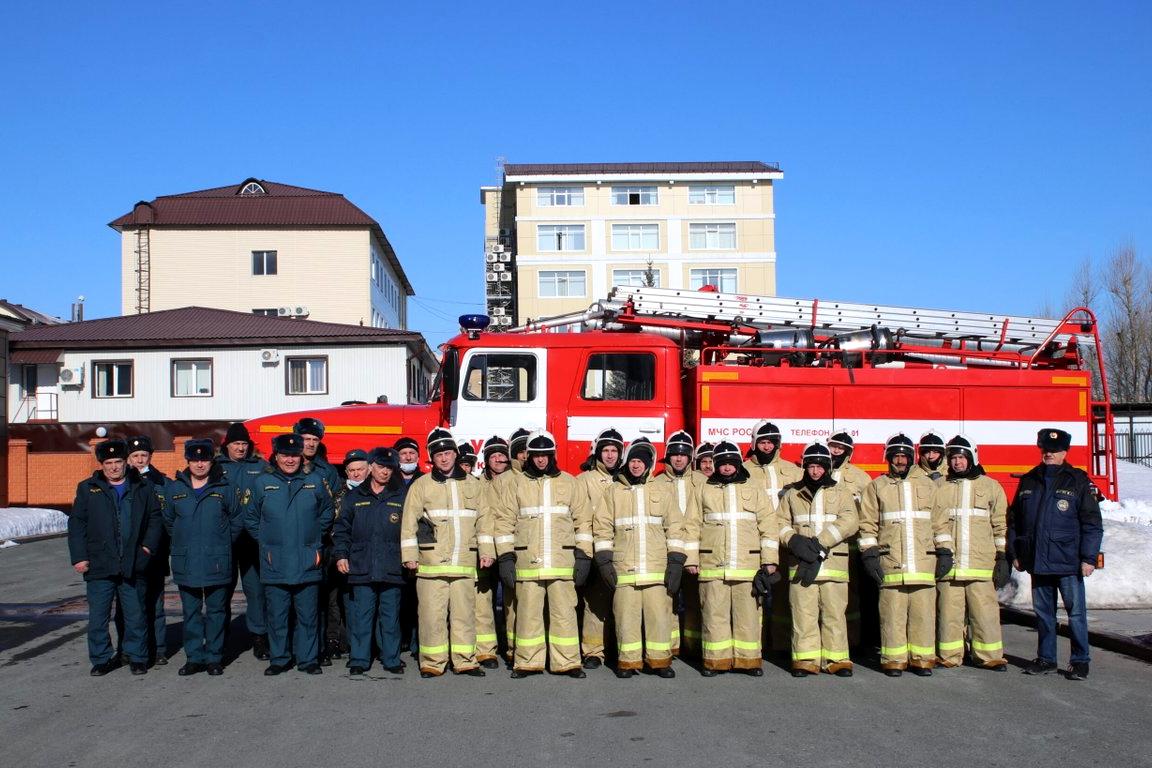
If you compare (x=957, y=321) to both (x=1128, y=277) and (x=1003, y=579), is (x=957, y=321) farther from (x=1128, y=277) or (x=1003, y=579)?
(x=1128, y=277)

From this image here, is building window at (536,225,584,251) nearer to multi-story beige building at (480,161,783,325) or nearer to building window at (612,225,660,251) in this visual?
multi-story beige building at (480,161,783,325)

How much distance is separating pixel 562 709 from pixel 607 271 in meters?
52.2

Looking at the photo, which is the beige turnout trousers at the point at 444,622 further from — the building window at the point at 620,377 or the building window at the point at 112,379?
the building window at the point at 112,379

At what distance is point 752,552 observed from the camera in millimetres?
7746

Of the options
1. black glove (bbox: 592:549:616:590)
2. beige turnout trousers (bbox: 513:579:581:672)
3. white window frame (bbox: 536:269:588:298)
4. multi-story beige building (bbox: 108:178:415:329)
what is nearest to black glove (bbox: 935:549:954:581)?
black glove (bbox: 592:549:616:590)

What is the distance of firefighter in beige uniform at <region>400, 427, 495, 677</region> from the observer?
7727 millimetres

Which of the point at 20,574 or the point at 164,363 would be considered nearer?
the point at 20,574

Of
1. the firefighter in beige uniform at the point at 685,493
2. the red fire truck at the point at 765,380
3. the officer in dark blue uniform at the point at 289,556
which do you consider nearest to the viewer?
the officer in dark blue uniform at the point at 289,556

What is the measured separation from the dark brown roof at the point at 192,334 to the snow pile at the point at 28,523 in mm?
7804

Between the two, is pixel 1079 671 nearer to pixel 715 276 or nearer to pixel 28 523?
pixel 28 523

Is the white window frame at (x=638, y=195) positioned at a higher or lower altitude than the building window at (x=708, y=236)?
higher

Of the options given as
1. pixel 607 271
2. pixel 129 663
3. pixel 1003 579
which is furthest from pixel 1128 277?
pixel 129 663

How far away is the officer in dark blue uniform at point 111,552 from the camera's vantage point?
25.8ft


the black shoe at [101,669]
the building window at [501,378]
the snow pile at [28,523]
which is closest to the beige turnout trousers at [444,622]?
the black shoe at [101,669]
